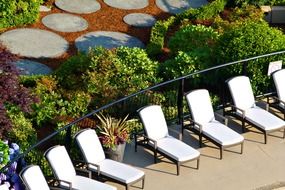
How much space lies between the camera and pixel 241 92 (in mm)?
14867

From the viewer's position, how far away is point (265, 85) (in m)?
15.9

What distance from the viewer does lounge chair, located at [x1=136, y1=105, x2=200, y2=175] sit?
43.5 feet

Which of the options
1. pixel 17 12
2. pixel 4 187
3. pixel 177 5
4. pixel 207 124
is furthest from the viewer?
pixel 177 5

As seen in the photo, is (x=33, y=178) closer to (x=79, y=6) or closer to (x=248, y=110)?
(x=248, y=110)

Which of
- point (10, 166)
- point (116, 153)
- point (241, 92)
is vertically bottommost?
point (116, 153)

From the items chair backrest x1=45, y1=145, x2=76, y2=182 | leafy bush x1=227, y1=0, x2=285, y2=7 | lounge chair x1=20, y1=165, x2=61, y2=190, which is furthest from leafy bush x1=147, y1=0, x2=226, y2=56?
lounge chair x1=20, y1=165, x2=61, y2=190

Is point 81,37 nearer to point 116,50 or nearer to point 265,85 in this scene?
point 116,50

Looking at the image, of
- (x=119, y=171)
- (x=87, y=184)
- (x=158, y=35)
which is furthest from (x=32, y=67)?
(x=87, y=184)

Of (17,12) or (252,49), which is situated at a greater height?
(252,49)

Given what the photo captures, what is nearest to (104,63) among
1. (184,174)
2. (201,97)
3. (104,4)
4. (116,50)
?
(116,50)

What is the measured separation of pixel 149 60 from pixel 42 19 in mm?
4585

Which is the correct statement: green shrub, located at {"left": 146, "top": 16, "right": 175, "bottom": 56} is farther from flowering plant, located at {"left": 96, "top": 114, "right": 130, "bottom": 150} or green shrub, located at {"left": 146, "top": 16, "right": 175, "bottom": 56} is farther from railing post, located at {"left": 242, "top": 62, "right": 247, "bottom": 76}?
flowering plant, located at {"left": 96, "top": 114, "right": 130, "bottom": 150}

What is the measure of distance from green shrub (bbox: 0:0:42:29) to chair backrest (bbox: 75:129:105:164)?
712 cm

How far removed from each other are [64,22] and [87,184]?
8406 millimetres
